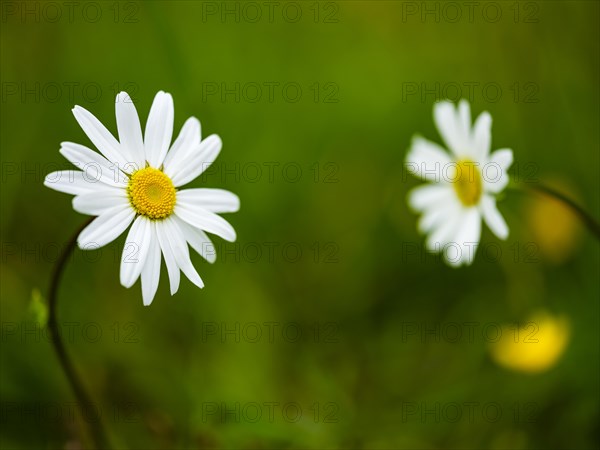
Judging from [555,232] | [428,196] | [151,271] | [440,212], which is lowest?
[151,271]

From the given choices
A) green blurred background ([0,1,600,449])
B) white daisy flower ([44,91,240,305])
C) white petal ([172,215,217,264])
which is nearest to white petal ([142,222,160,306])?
white daisy flower ([44,91,240,305])

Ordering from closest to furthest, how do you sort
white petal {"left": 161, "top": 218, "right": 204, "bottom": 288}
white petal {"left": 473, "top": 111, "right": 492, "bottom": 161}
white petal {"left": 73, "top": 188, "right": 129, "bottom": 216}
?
white petal {"left": 73, "top": 188, "right": 129, "bottom": 216} → white petal {"left": 161, "top": 218, "right": 204, "bottom": 288} → white petal {"left": 473, "top": 111, "right": 492, "bottom": 161}

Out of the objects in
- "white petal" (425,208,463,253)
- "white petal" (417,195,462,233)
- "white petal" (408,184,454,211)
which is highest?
"white petal" (408,184,454,211)

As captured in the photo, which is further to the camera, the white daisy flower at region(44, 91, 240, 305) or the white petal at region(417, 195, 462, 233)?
the white petal at region(417, 195, 462, 233)

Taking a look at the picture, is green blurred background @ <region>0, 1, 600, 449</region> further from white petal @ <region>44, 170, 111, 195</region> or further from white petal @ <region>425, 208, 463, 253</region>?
white petal @ <region>44, 170, 111, 195</region>

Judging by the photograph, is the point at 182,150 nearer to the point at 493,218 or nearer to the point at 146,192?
the point at 146,192

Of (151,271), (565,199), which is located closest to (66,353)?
(151,271)

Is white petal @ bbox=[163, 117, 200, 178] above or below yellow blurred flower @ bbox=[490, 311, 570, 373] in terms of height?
below
